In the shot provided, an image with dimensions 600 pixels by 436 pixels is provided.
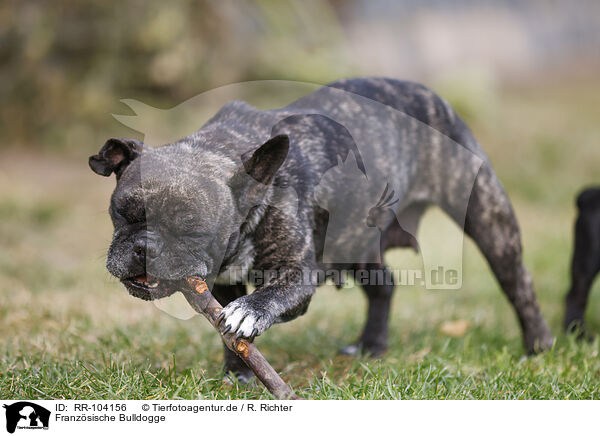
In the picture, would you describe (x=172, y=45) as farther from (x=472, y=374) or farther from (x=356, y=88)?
(x=472, y=374)

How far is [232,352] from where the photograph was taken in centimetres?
329

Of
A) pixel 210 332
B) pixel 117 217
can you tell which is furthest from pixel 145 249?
pixel 210 332

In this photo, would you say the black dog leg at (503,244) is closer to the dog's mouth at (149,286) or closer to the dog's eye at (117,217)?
the dog's mouth at (149,286)

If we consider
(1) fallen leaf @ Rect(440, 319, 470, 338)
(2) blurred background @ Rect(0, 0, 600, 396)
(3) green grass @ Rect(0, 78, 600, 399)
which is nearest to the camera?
(3) green grass @ Rect(0, 78, 600, 399)

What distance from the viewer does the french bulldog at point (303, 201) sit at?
2654mm

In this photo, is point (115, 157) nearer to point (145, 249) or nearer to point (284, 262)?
point (145, 249)

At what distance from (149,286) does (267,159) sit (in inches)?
29.6

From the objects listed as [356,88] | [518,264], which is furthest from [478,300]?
[356,88]

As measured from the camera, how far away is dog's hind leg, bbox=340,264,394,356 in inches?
157

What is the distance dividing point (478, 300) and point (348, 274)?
5.88 ft

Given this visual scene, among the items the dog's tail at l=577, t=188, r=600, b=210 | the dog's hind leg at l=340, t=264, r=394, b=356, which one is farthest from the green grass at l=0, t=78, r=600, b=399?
the dog's tail at l=577, t=188, r=600, b=210

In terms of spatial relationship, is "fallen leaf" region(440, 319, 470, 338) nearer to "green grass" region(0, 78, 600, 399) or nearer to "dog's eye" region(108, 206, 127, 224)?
"green grass" region(0, 78, 600, 399)

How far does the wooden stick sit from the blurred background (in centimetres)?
94
